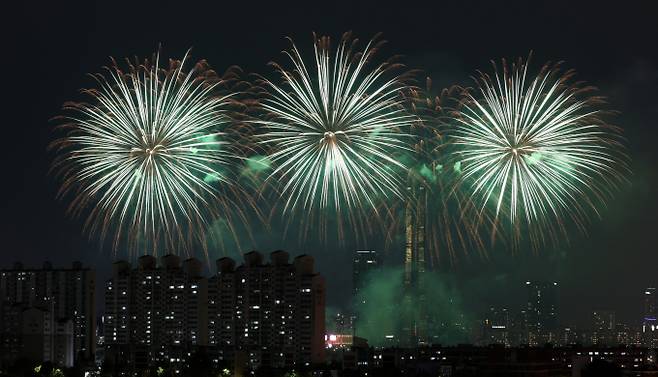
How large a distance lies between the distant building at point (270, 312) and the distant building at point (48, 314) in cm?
1380

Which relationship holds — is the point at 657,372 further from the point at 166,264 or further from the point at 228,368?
the point at 166,264

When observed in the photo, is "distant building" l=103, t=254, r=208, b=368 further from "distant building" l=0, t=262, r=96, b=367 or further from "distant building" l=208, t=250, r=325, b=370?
"distant building" l=0, t=262, r=96, b=367

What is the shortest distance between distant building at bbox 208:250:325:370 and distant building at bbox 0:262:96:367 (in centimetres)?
1380

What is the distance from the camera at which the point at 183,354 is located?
88375 mm

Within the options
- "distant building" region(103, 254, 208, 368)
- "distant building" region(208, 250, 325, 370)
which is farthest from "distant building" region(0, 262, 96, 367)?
"distant building" region(208, 250, 325, 370)

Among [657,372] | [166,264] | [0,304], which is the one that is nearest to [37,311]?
[0,304]

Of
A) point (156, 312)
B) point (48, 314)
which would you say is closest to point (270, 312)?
point (156, 312)

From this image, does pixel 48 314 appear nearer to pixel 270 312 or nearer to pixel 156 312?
pixel 156 312

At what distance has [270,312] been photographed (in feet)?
279

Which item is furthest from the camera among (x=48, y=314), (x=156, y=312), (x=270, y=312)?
(x=48, y=314)

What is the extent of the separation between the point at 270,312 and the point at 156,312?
32.8 feet

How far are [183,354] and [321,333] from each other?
11.2 metres

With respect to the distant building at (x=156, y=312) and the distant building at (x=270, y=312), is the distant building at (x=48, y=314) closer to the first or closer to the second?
the distant building at (x=156, y=312)

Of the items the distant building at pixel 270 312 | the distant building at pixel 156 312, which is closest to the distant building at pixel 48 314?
the distant building at pixel 156 312
